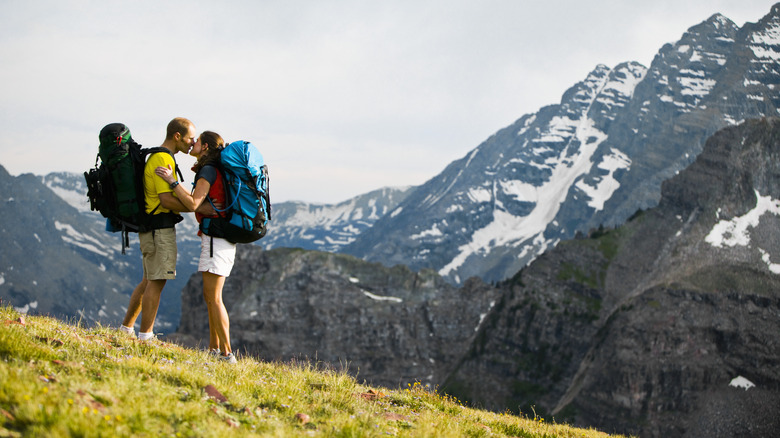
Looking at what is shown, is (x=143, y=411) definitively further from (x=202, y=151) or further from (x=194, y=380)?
(x=202, y=151)

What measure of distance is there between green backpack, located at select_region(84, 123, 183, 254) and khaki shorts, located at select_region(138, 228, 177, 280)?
0.77 feet

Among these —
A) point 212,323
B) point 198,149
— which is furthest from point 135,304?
point 198,149

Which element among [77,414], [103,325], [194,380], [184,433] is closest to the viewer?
[77,414]

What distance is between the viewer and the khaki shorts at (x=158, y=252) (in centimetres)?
1416

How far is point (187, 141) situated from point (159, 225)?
6.85 ft

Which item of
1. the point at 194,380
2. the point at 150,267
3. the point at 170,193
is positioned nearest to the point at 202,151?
the point at 170,193

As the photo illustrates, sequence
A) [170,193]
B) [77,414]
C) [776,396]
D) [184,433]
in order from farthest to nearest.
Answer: [776,396]
[170,193]
[184,433]
[77,414]

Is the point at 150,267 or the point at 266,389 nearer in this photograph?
the point at 266,389

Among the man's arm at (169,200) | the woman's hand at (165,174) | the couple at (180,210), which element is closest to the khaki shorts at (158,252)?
the couple at (180,210)

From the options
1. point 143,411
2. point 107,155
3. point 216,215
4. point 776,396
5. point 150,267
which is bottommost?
point 776,396

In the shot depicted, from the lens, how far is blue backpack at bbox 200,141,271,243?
1384 cm

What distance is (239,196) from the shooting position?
13938 mm

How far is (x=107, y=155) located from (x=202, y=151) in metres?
2.06

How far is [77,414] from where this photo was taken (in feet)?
23.8
